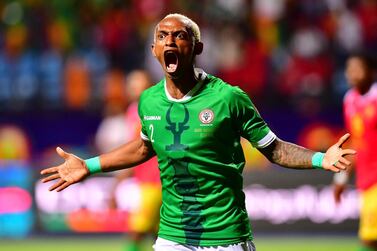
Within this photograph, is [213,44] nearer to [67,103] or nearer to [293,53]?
[293,53]

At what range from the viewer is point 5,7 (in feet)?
56.7

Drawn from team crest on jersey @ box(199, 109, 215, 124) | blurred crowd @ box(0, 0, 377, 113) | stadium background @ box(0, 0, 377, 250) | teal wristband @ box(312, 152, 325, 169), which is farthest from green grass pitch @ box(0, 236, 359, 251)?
team crest on jersey @ box(199, 109, 215, 124)

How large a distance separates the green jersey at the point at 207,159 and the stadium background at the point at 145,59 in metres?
8.38

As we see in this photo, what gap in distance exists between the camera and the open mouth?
520 cm

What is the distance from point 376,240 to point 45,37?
971cm

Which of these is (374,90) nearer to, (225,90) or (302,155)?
(302,155)

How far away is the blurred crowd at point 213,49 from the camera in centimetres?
1552

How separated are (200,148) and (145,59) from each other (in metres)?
10.7

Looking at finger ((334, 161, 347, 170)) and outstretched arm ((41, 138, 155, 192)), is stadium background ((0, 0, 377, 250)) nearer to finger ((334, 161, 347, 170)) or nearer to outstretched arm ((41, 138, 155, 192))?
outstretched arm ((41, 138, 155, 192))

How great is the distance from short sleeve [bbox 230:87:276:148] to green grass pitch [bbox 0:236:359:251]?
6.65m

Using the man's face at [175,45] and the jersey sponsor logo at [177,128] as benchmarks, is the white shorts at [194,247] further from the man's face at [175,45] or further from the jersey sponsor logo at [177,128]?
the man's face at [175,45]

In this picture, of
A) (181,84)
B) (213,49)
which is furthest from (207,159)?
(213,49)

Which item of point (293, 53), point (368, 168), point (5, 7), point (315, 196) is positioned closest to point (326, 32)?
point (293, 53)

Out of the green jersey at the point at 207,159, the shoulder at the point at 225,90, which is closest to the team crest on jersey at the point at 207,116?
the green jersey at the point at 207,159
